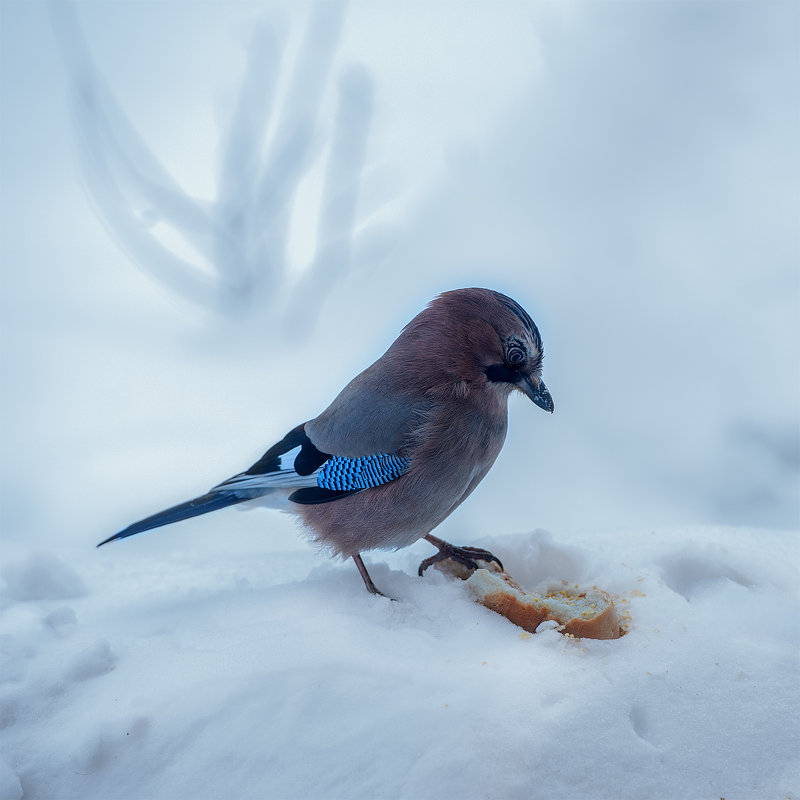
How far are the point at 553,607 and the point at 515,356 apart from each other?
0.56 meters

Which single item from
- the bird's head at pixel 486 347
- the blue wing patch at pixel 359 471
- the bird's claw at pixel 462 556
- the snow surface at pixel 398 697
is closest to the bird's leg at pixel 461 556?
the bird's claw at pixel 462 556

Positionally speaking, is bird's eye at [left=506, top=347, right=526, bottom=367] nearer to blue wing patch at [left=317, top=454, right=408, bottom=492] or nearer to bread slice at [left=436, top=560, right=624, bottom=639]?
blue wing patch at [left=317, top=454, right=408, bottom=492]

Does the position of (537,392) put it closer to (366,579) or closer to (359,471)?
(359,471)

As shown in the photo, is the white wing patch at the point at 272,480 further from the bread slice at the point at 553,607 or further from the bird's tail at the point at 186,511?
the bread slice at the point at 553,607

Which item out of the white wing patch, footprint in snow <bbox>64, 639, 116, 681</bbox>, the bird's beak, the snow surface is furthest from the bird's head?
footprint in snow <bbox>64, 639, 116, 681</bbox>

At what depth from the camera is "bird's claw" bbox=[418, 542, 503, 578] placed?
2004mm

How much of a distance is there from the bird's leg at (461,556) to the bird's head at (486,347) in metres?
0.41

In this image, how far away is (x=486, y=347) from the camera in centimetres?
185

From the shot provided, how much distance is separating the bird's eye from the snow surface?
54cm

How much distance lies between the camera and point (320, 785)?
50.6 inches

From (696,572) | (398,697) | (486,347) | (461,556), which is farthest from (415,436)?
(696,572)

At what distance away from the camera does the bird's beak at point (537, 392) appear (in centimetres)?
185

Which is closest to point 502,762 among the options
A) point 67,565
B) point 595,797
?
point 595,797

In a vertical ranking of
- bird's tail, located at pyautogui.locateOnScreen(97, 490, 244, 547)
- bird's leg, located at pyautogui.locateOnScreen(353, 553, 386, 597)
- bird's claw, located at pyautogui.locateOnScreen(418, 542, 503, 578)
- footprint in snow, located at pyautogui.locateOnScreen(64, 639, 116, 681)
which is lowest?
bird's claw, located at pyautogui.locateOnScreen(418, 542, 503, 578)
